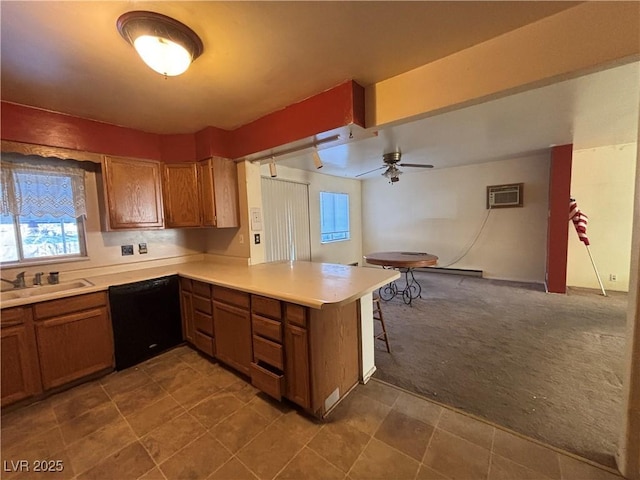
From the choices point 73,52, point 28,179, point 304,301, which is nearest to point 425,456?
point 304,301

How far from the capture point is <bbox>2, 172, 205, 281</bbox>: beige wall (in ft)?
8.35

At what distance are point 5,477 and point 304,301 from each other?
74.6 inches

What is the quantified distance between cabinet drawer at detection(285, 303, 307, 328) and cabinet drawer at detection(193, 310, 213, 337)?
1116mm

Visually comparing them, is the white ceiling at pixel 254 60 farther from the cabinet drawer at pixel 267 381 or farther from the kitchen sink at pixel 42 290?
the cabinet drawer at pixel 267 381

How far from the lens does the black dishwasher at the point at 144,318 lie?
7.86 ft

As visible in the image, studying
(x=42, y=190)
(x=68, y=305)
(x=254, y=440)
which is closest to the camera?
(x=254, y=440)

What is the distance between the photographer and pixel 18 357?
76.6 inches

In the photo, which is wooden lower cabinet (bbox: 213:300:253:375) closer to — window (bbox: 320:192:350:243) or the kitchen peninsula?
the kitchen peninsula

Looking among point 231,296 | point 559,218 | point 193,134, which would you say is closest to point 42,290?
point 231,296

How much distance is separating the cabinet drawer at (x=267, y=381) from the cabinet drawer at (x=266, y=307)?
421 millimetres

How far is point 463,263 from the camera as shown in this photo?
5680mm

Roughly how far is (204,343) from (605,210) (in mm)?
6323

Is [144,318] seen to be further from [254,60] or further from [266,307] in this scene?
[254,60]

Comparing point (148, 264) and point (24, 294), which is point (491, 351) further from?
point (24, 294)
